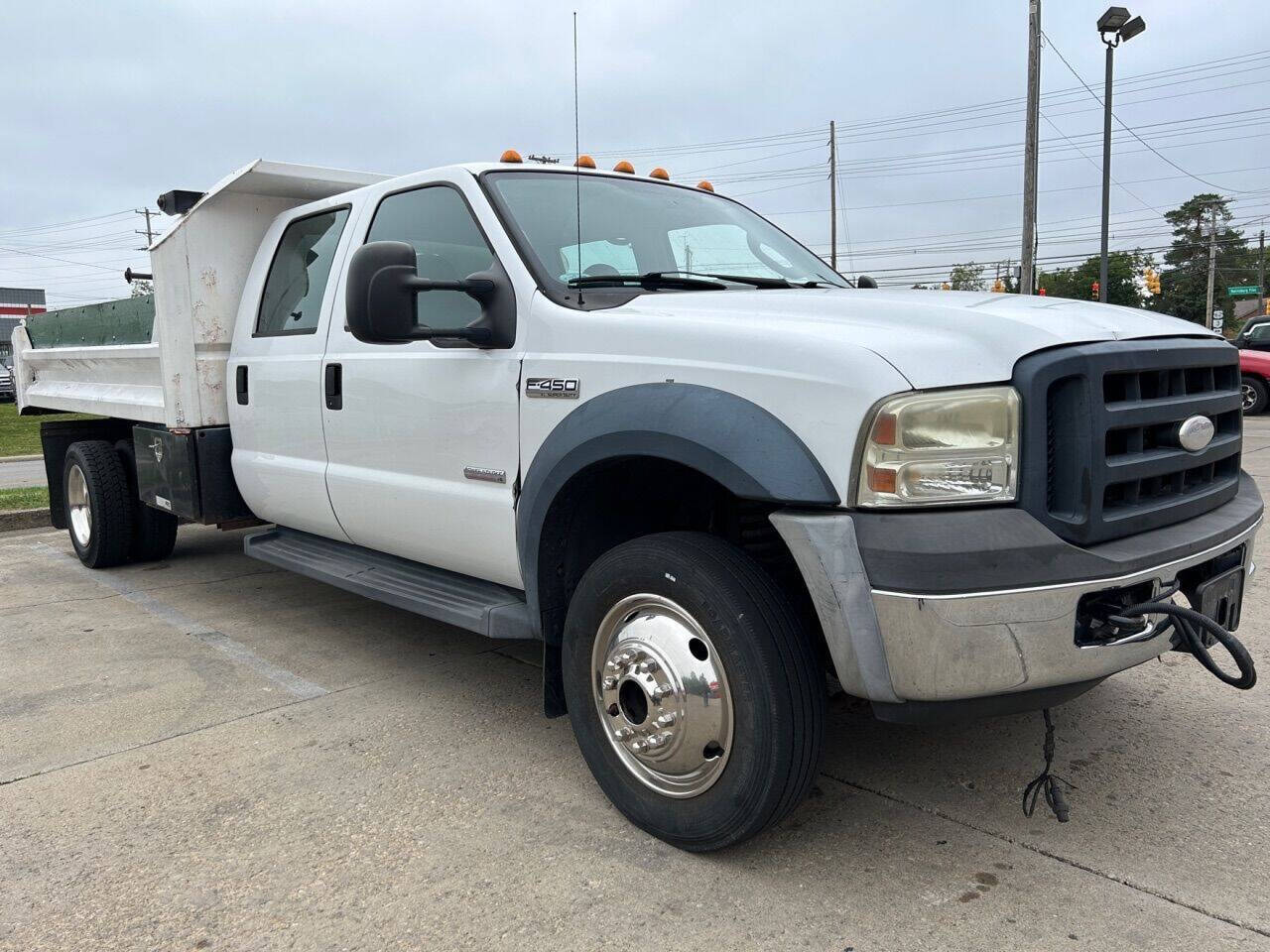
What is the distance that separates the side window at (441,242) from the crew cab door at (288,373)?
1.21 feet

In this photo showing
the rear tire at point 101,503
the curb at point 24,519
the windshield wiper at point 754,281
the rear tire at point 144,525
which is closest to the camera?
the windshield wiper at point 754,281

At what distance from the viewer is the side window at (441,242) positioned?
3.59 metres

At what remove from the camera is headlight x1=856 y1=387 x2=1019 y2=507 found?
229 centimetres

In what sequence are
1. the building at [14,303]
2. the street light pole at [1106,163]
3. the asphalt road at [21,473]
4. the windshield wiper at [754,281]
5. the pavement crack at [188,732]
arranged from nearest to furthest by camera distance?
the pavement crack at [188,732] → the windshield wiper at [754,281] → the asphalt road at [21,473] → the street light pole at [1106,163] → the building at [14,303]

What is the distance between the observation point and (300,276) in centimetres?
466

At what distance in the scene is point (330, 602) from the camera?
18.2ft

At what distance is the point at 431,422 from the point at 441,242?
0.70m

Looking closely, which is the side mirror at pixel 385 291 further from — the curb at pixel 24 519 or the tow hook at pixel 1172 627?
the curb at pixel 24 519

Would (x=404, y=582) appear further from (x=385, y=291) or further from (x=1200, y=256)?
(x=1200, y=256)

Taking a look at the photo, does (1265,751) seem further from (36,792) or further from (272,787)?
(36,792)

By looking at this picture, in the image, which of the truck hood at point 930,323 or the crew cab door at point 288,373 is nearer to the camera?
the truck hood at point 930,323

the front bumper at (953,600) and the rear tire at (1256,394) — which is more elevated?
the front bumper at (953,600)

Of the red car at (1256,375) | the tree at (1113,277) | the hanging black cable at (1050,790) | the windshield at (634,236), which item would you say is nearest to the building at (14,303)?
the tree at (1113,277)

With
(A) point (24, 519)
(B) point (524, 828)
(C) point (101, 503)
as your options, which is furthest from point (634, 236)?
(A) point (24, 519)
